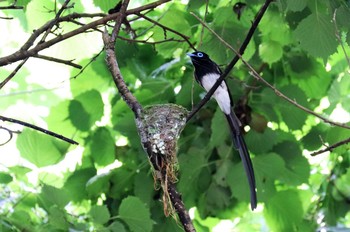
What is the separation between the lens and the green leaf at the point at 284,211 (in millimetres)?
5266

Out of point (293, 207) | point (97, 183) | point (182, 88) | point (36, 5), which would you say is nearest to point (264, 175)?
point (293, 207)

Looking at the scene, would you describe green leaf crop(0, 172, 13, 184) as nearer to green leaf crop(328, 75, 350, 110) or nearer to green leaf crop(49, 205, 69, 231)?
green leaf crop(49, 205, 69, 231)

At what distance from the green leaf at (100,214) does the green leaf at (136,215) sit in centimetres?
13

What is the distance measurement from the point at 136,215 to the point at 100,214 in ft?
0.70

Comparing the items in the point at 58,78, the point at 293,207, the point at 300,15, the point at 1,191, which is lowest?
the point at 293,207

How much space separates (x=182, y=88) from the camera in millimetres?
5020

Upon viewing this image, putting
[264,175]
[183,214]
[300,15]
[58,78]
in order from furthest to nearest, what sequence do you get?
[58,78] → [264,175] → [300,15] → [183,214]

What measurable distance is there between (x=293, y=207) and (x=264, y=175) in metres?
0.53

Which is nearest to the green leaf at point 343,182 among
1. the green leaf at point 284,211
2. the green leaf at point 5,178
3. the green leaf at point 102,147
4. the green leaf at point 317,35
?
the green leaf at point 284,211

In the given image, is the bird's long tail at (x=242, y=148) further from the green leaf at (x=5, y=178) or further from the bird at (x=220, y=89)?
the green leaf at (x=5, y=178)

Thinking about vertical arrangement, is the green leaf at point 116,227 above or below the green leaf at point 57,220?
below

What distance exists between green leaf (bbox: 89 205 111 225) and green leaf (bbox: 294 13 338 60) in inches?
57.9

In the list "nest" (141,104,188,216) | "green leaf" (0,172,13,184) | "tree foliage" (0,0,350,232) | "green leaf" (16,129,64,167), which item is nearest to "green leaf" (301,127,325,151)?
"tree foliage" (0,0,350,232)

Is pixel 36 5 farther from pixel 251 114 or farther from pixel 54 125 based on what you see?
pixel 251 114
